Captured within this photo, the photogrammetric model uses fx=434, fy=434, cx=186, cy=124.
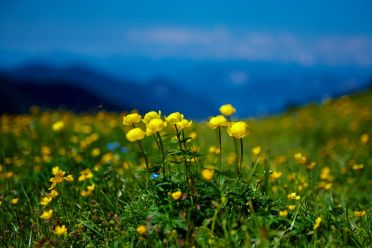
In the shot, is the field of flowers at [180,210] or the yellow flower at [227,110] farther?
the yellow flower at [227,110]

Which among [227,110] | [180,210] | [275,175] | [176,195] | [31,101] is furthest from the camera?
[31,101]

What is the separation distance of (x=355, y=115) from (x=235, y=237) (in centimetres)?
718

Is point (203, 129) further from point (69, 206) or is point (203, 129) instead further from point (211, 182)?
point (211, 182)

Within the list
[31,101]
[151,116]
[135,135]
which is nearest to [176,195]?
[135,135]

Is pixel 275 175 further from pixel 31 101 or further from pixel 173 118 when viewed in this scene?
pixel 31 101

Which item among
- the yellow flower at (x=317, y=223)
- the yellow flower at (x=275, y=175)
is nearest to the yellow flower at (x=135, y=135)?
the yellow flower at (x=317, y=223)

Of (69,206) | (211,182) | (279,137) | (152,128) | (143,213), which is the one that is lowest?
(279,137)

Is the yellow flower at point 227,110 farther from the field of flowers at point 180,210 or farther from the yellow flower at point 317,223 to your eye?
the yellow flower at point 317,223

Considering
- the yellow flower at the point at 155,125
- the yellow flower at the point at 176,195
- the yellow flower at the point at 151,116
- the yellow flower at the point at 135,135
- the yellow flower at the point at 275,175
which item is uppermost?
the yellow flower at the point at 151,116

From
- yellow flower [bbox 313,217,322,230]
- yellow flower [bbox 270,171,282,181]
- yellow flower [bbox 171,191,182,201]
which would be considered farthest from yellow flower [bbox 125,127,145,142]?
yellow flower [bbox 270,171,282,181]

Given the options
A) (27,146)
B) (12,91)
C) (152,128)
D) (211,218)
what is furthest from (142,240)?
(12,91)

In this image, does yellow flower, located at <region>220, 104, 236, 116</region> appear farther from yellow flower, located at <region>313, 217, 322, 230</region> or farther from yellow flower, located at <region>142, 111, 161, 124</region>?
yellow flower, located at <region>313, 217, 322, 230</region>

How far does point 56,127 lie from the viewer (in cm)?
407

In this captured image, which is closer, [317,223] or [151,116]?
[317,223]
